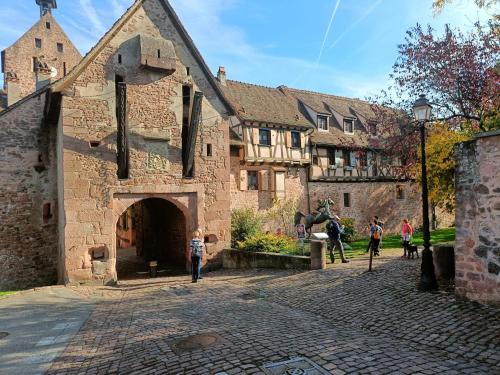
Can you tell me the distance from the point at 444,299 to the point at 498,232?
171 cm

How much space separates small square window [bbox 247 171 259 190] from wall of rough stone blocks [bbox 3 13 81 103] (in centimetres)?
2185

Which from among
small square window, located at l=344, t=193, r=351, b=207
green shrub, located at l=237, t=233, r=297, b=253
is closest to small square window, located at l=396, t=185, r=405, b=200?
small square window, located at l=344, t=193, r=351, b=207

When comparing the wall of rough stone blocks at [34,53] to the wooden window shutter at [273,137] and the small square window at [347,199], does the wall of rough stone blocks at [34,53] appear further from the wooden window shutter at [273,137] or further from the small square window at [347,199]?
the small square window at [347,199]

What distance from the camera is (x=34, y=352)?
623 cm

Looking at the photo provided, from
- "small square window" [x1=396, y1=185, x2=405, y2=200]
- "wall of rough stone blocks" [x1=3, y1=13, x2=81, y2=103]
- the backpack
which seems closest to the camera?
the backpack

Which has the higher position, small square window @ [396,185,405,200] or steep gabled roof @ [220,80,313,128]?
steep gabled roof @ [220,80,313,128]

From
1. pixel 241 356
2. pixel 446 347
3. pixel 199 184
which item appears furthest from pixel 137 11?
pixel 446 347

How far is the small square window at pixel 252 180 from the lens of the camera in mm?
23844

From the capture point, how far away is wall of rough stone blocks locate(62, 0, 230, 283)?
40.6 ft

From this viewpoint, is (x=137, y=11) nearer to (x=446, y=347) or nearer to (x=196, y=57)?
(x=196, y=57)

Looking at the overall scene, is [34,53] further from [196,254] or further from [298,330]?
[298,330]

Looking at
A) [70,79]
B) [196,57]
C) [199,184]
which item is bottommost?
[199,184]

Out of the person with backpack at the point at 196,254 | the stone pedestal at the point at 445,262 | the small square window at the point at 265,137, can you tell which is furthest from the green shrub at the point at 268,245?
the small square window at the point at 265,137

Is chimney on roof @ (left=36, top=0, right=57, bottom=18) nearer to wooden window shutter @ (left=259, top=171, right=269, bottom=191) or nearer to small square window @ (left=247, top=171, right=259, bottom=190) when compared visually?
small square window @ (left=247, top=171, right=259, bottom=190)
